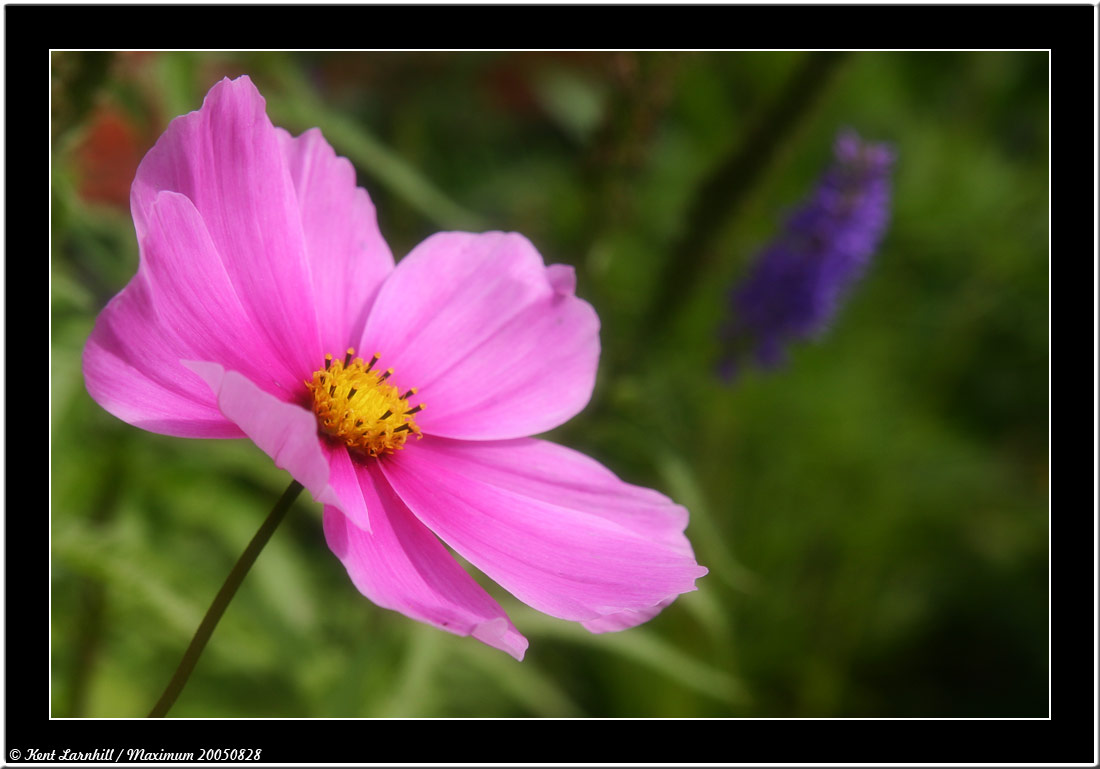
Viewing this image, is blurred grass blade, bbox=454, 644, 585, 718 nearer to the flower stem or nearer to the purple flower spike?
the purple flower spike

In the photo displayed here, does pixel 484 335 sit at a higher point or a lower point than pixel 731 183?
lower

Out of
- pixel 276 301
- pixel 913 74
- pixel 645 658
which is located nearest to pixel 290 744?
pixel 276 301

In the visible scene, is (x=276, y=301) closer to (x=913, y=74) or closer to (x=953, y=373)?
(x=953, y=373)

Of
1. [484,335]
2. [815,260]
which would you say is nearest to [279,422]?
[484,335]

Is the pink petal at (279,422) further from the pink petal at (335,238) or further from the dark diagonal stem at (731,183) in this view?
the dark diagonal stem at (731,183)

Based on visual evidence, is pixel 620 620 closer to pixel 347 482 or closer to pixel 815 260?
pixel 347 482

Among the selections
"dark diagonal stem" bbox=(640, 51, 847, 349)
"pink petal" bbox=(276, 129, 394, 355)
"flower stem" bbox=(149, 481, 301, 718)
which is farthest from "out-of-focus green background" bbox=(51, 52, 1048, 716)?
"flower stem" bbox=(149, 481, 301, 718)
